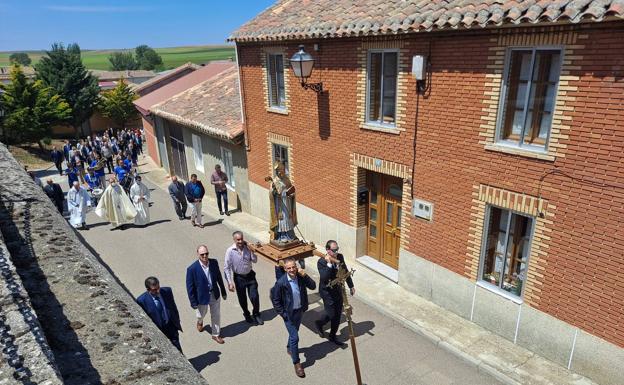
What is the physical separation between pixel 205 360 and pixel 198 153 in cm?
→ 1146

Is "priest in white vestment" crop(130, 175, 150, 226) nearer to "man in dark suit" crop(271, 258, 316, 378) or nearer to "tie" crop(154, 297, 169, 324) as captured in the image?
"tie" crop(154, 297, 169, 324)

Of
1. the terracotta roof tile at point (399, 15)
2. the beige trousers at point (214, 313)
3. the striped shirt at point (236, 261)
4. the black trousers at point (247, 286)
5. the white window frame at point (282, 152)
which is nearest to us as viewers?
the terracotta roof tile at point (399, 15)

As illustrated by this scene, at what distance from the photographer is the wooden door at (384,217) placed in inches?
382

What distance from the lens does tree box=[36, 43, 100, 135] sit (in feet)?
111

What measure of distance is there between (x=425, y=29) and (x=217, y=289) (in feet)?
18.0

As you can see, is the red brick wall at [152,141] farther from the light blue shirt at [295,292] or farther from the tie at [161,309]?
the light blue shirt at [295,292]

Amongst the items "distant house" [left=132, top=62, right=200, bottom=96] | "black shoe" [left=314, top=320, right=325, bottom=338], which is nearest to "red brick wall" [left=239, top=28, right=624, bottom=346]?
"black shoe" [left=314, top=320, right=325, bottom=338]

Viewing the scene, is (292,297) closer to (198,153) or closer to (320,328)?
(320,328)

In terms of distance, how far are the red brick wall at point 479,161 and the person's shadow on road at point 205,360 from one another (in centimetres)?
430

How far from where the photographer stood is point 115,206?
13.6 m

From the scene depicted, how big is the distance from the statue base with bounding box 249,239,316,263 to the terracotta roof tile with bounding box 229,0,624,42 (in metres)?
4.33

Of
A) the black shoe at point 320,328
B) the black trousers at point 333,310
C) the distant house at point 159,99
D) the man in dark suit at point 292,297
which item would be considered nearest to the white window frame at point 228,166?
the distant house at point 159,99

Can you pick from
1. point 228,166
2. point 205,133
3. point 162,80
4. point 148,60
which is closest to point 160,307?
point 228,166

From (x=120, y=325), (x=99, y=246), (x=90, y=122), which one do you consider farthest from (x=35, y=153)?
(x=120, y=325)
